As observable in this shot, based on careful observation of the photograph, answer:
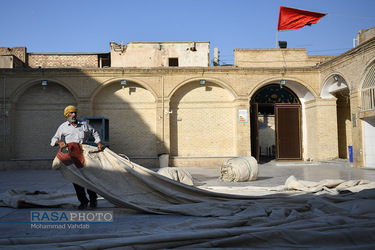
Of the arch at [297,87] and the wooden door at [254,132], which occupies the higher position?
the arch at [297,87]

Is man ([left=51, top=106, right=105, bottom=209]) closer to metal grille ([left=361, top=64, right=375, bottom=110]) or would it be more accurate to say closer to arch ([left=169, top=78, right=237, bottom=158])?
arch ([left=169, top=78, right=237, bottom=158])

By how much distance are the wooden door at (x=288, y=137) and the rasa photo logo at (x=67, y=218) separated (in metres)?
14.2

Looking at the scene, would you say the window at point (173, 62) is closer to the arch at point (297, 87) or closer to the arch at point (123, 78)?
the arch at point (123, 78)

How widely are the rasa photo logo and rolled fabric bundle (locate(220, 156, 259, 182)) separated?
5426mm

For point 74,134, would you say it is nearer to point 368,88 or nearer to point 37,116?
point 368,88

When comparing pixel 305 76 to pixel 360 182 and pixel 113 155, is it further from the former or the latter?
pixel 113 155

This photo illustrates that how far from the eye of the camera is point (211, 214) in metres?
4.68

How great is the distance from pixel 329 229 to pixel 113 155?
3460 mm

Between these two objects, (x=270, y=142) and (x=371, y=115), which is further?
(x=270, y=142)

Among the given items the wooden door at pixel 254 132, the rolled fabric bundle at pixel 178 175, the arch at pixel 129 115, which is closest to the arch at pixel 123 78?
the arch at pixel 129 115

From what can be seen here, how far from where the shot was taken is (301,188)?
278 inches

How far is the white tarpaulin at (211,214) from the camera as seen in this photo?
3.25 m

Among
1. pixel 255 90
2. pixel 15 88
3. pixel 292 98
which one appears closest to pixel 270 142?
pixel 292 98

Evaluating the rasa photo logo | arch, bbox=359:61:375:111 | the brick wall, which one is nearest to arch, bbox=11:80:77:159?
the brick wall
